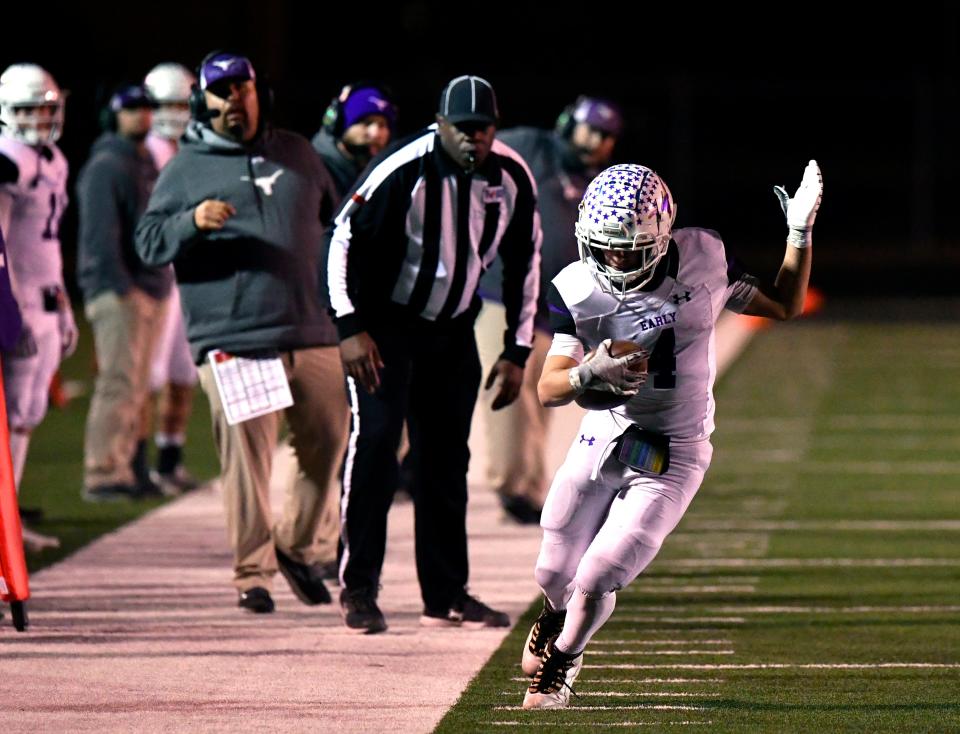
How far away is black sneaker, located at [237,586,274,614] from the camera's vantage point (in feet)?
26.5

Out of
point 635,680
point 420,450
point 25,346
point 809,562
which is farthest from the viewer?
point 809,562

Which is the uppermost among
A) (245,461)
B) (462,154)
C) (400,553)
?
(462,154)

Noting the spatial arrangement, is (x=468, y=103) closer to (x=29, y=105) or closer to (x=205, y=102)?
(x=205, y=102)

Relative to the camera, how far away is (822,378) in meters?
17.5

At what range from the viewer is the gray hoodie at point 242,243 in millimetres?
8125

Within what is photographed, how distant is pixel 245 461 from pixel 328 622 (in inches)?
26.8

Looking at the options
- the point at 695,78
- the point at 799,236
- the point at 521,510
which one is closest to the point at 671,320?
the point at 799,236

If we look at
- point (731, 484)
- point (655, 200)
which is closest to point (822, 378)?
point (731, 484)

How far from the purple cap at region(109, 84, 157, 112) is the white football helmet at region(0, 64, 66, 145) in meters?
2.12

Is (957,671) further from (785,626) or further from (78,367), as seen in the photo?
(78,367)

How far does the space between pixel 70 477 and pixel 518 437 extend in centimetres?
295

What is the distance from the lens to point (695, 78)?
3703 centimetres

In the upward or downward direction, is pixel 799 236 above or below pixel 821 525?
above

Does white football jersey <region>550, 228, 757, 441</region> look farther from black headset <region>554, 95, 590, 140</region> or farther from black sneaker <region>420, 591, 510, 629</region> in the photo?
black headset <region>554, 95, 590, 140</region>
